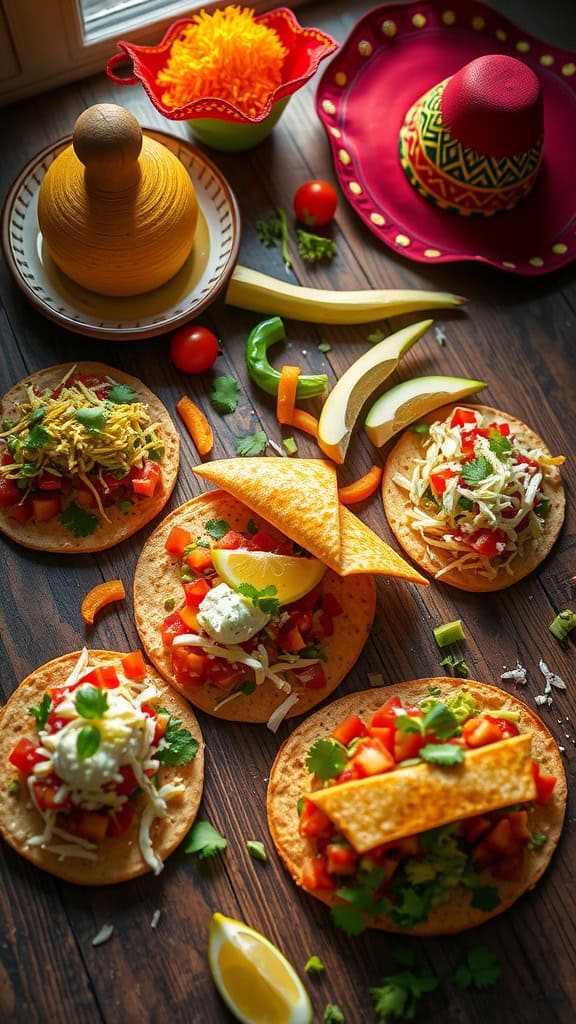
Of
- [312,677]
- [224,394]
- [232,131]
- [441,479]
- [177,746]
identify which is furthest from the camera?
[232,131]

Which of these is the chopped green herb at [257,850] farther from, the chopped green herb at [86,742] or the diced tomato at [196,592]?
the diced tomato at [196,592]

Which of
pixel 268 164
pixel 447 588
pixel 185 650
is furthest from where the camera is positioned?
pixel 268 164

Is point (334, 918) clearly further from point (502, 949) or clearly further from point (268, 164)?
point (268, 164)

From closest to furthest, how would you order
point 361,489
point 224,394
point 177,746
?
1. point 177,746
2. point 361,489
3. point 224,394

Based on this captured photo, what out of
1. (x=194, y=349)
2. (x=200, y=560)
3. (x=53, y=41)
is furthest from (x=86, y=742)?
(x=53, y=41)

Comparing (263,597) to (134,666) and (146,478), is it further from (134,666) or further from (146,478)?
(146,478)

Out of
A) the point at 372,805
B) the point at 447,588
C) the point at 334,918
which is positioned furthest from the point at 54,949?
the point at 447,588
